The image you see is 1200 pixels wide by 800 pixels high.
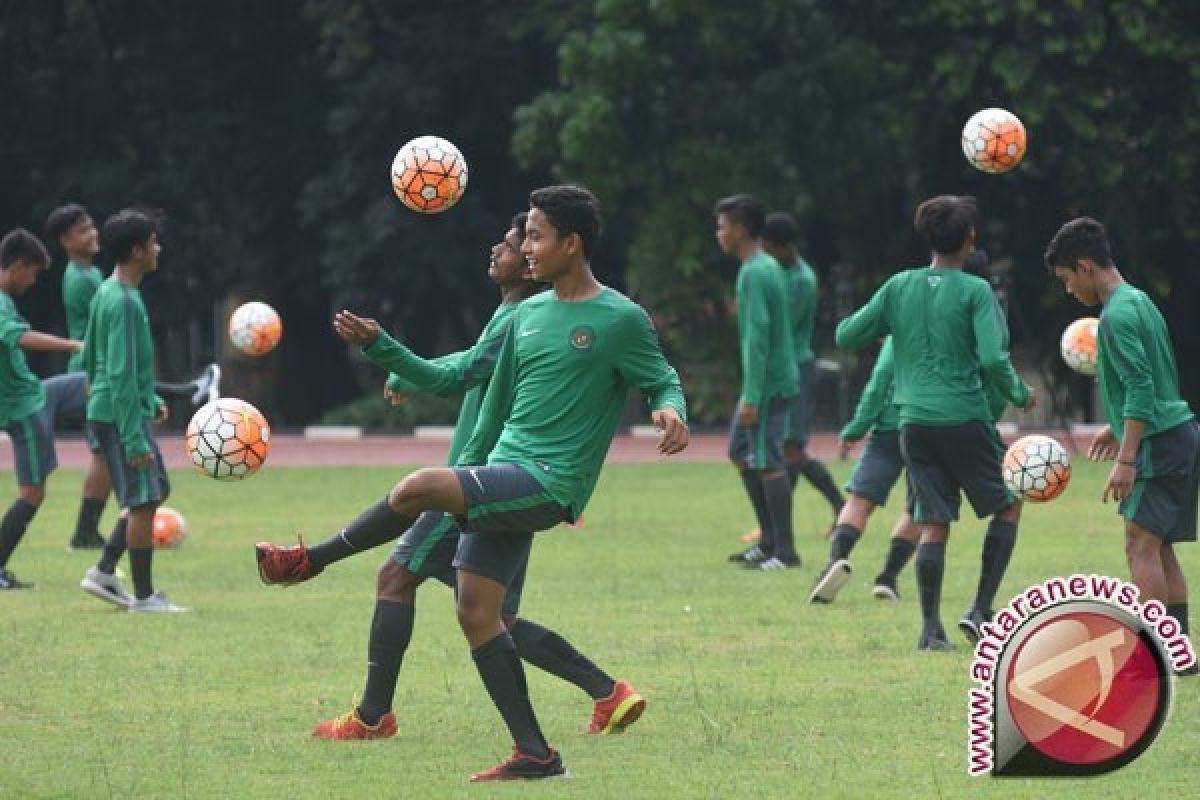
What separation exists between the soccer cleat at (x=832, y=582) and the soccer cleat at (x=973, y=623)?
4.49ft

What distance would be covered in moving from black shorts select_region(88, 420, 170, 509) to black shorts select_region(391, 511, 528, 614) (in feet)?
13.7

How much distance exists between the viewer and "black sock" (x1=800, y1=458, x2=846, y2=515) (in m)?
17.4

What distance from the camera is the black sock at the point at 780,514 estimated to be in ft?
Answer: 51.3

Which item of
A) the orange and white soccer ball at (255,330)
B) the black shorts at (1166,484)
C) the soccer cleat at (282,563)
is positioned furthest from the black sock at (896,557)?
the soccer cleat at (282,563)

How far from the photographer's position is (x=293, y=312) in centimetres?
3594

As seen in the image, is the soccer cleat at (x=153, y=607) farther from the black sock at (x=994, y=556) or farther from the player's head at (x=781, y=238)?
Answer: the player's head at (x=781, y=238)

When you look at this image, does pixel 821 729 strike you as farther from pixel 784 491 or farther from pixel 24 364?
pixel 24 364

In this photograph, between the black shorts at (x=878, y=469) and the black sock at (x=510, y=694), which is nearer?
the black sock at (x=510, y=694)

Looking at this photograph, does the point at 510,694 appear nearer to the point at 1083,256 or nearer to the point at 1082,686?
the point at 1082,686

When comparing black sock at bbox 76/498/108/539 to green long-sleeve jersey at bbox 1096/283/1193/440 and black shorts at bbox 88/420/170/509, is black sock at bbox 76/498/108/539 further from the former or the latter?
green long-sleeve jersey at bbox 1096/283/1193/440

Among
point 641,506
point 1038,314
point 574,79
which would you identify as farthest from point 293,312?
point 641,506

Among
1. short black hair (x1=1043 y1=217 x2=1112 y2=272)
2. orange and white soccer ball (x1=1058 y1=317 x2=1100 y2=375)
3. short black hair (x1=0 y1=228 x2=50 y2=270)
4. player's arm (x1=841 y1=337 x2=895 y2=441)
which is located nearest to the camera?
Answer: short black hair (x1=1043 y1=217 x2=1112 y2=272)

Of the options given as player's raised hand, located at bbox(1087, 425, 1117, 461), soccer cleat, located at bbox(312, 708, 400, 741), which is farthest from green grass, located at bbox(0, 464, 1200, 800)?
player's raised hand, located at bbox(1087, 425, 1117, 461)

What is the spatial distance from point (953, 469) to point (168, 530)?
287 inches
